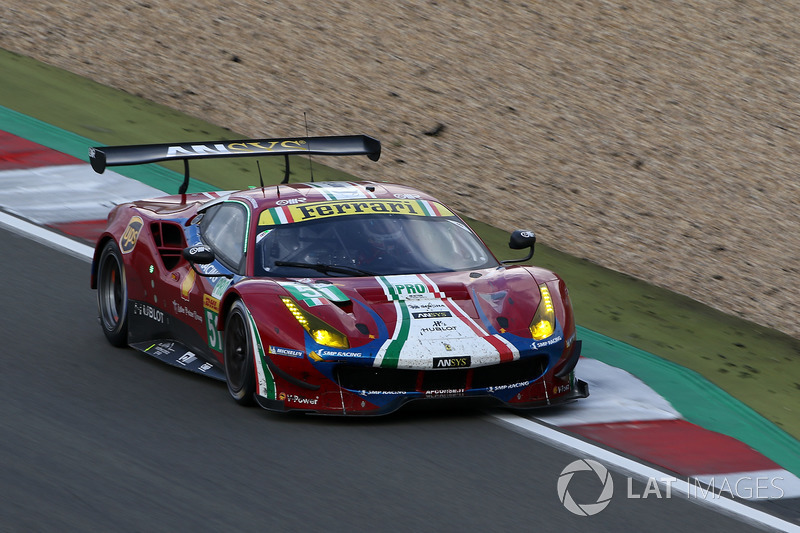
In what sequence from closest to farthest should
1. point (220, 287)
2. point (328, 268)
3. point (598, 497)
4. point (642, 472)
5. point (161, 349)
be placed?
point (598, 497)
point (642, 472)
point (328, 268)
point (220, 287)
point (161, 349)

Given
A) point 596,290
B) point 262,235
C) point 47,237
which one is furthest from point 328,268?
point 47,237

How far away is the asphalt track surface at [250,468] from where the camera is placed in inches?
233

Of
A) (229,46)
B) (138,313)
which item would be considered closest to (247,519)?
(138,313)

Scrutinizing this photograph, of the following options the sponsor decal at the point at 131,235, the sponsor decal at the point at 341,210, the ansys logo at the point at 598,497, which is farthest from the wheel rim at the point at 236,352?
the ansys logo at the point at 598,497

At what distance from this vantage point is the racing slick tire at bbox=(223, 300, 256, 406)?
24.5ft

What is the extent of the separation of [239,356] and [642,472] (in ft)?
7.96

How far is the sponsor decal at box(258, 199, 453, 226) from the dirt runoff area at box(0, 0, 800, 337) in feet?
12.4

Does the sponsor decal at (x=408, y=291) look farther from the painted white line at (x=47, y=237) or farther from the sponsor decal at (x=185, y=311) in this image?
the painted white line at (x=47, y=237)

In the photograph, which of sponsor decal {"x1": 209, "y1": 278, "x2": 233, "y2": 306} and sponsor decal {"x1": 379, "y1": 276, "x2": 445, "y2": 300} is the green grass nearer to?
sponsor decal {"x1": 379, "y1": 276, "x2": 445, "y2": 300}

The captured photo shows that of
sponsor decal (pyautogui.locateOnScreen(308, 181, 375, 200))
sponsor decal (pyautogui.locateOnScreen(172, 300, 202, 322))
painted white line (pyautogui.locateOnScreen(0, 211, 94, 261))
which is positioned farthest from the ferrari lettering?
painted white line (pyautogui.locateOnScreen(0, 211, 94, 261))

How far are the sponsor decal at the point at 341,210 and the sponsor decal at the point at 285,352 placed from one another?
1.22m

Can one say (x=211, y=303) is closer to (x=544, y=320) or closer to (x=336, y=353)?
(x=336, y=353)

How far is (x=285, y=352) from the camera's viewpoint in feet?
23.8

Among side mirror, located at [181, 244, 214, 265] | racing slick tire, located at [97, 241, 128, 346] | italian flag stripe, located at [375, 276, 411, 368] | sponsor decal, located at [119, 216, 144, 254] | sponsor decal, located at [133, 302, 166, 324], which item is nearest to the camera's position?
italian flag stripe, located at [375, 276, 411, 368]
